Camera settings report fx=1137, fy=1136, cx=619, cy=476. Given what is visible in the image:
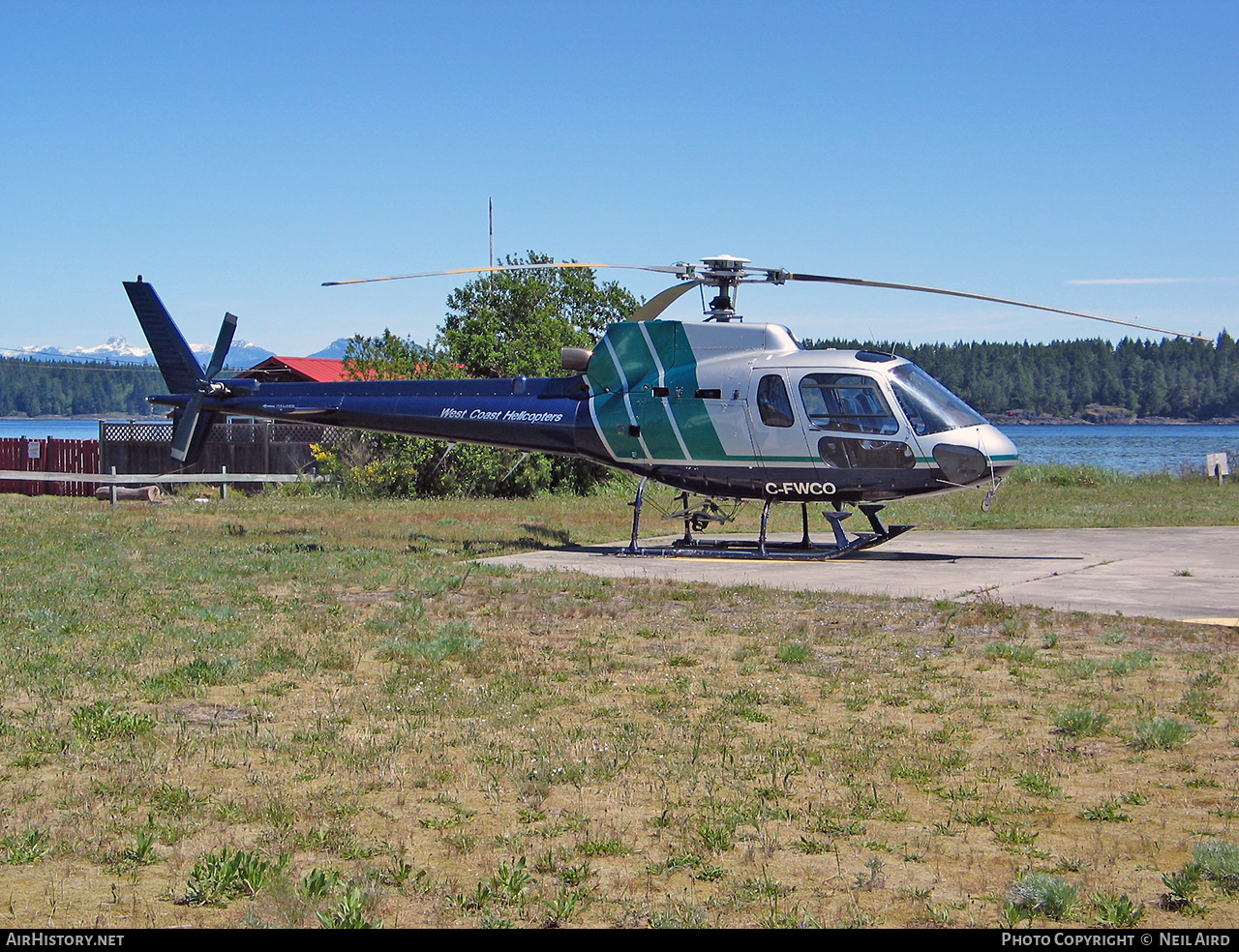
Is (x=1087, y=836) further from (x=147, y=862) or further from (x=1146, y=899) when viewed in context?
(x=147, y=862)

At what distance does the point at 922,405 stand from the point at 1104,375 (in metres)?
153

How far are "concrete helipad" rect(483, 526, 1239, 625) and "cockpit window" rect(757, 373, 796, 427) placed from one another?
2043 mm

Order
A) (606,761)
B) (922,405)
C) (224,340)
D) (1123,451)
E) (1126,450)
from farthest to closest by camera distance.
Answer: (1126,450)
(1123,451)
(224,340)
(922,405)
(606,761)

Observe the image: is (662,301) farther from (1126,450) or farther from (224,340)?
(1126,450)

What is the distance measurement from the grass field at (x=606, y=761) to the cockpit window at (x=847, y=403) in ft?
12.3

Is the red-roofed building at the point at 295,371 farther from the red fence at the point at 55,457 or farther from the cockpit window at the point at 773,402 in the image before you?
the cockpit window at the point at 773,402

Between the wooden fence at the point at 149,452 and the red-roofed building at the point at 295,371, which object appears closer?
the wooden fence at the point at 149,452

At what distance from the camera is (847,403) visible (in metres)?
15.8

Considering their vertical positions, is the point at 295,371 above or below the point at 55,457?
above

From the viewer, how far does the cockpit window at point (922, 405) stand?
50.7 feet

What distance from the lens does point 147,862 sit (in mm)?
5223

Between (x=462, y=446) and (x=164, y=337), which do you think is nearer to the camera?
(x=164, y=337)

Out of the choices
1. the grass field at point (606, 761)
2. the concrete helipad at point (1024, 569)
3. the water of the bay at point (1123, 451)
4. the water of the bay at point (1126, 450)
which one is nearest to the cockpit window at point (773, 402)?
the concrete helipad at point (1024, 569)

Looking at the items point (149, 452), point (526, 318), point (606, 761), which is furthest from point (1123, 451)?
point (606, 761)
